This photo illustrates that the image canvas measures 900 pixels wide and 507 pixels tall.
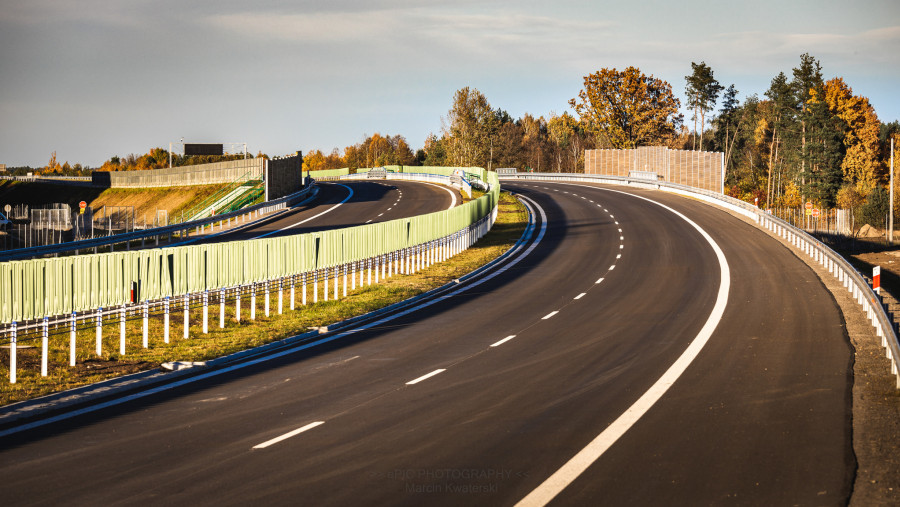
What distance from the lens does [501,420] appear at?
13.5 m

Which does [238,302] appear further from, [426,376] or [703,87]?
[703,87]

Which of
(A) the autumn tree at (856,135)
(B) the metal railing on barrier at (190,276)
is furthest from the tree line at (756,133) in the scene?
(B) the metal railing on barrier at (190,276)

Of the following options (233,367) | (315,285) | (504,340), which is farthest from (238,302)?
(504,340)

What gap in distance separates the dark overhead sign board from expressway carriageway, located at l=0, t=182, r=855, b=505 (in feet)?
283

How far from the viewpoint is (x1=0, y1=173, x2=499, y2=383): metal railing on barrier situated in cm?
1888

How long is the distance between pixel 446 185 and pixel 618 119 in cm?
4518

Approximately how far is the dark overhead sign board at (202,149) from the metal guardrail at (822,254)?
48.7 meters

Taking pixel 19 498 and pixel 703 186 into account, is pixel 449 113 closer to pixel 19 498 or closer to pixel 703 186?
pixel 703 186

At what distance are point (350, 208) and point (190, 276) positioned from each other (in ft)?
140

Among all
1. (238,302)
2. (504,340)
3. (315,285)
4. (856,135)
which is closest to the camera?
(504,340)

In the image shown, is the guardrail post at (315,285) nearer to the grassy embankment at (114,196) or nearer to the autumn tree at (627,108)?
the grassy embankment at (114,196)

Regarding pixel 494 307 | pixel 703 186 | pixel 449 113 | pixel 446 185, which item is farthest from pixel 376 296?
pixel 449 113

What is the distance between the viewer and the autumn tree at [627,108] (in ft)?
413

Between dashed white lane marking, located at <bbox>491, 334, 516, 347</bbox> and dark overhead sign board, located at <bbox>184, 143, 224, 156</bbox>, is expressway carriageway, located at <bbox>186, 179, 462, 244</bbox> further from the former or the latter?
dashed white lane marking, located at <bbox>491, 334, 516, 347</bbox>
